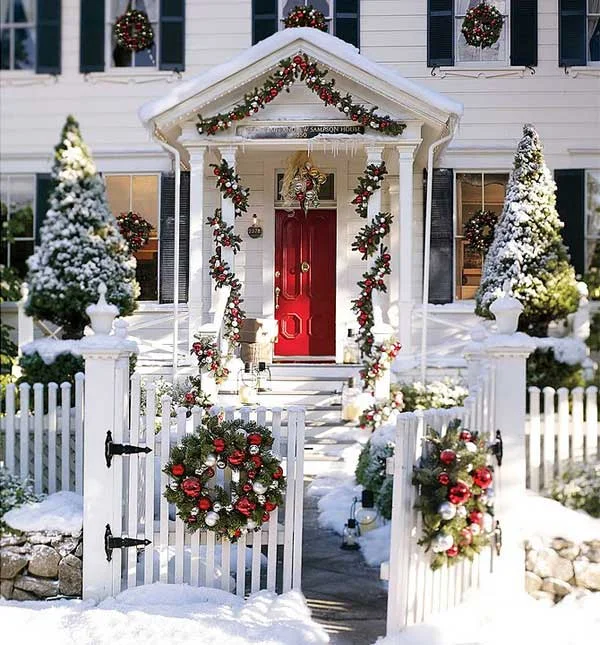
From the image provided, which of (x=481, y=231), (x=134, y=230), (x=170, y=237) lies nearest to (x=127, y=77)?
(x=134, y=230)

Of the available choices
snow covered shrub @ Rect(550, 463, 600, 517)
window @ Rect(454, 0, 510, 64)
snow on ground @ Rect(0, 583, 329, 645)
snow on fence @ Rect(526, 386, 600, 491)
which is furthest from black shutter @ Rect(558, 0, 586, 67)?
snow on ground @ Rect(0, 583, 329, 645)

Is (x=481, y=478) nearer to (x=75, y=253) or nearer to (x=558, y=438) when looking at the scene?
(x=558, y=438)

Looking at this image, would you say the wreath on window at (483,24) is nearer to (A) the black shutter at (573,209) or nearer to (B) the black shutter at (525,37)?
(B) the black shutter at (525,37)

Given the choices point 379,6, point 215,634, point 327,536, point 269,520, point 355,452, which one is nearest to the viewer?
point 215,634

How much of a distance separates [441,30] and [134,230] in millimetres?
3808

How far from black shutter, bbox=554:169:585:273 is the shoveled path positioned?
4.86m

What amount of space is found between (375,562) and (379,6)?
6.40 meters

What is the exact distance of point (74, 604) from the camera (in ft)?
12.0

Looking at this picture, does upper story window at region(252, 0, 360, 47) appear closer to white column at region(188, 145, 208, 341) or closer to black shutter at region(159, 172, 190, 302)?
black shutter at region(159, 172, 190, 302)

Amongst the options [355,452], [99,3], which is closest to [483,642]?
[355,452]

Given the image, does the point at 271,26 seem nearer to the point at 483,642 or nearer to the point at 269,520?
the point at 269,520

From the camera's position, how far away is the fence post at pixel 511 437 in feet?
12.3

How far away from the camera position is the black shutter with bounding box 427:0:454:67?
8.75m

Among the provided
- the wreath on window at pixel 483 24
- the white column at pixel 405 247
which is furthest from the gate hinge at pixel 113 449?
the wreath on window at pixel 483 24
